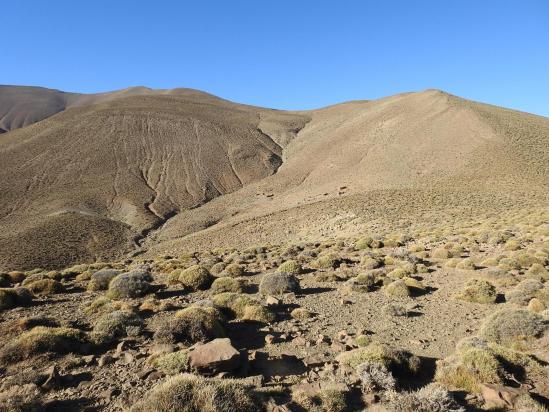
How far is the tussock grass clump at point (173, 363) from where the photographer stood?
8.31 metres

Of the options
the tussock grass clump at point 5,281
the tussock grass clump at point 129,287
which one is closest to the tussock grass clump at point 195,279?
the tussock grass clump at point 129,287

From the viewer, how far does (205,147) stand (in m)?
95.3

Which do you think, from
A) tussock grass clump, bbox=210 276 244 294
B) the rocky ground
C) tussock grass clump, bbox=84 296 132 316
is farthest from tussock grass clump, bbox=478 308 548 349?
tussock grass clump, bbox=84 296 132 316

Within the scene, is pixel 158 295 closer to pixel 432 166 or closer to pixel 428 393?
pixel 428 393

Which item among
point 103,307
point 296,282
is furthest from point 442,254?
point 103,307

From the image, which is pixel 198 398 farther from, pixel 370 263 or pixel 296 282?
pixel 370 263

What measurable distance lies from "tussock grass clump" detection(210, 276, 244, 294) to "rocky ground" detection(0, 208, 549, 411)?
54 millimetres

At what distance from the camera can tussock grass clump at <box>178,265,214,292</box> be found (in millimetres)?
16803

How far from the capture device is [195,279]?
55.6 ft

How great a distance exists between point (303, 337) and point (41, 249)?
40732 mm

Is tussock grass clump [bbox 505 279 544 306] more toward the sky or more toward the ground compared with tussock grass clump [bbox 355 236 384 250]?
more toward the sky

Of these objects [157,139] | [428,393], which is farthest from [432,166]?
[157,139]

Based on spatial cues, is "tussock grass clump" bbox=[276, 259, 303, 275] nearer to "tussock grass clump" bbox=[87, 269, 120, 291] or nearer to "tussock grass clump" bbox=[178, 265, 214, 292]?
"tussock grass clump" bbox=[178, 265, 214, 292]

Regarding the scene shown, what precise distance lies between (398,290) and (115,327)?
1063 centimetres
